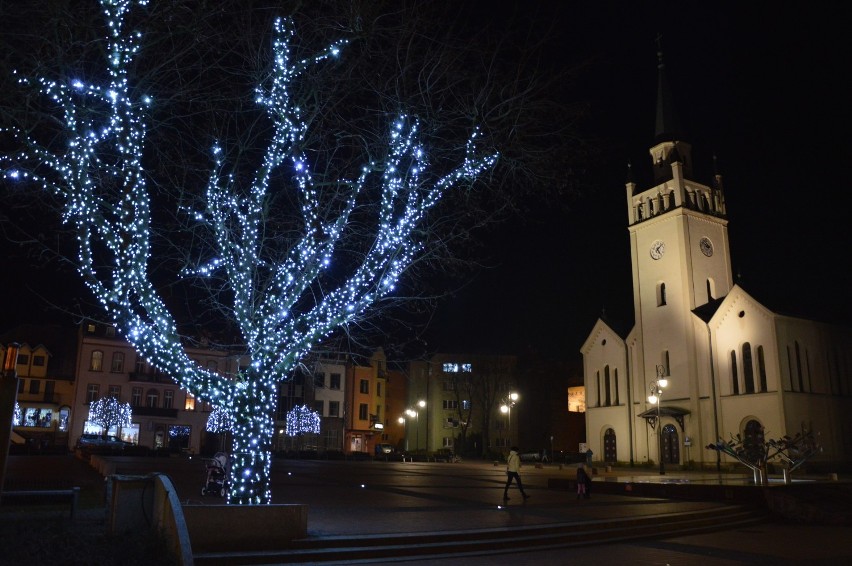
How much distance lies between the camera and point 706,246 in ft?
170

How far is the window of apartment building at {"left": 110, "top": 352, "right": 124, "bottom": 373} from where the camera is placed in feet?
197

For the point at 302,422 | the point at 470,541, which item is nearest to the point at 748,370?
the point at 302,422

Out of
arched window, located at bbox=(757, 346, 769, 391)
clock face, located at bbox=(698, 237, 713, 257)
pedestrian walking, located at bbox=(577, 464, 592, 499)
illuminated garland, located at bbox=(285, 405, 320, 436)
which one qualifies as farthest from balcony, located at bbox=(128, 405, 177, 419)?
pedestrian walking, located at bbox=(577, 464, 592, 499)

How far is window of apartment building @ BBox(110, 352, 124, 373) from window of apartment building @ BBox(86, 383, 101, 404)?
73.1 inches

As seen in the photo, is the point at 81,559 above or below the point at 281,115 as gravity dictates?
below

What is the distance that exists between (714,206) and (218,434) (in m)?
46.4

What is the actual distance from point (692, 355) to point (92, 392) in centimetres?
4828

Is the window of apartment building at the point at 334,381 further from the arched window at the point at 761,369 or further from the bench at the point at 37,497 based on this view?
the bench at the point at 37,497

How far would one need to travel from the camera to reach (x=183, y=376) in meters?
12.2

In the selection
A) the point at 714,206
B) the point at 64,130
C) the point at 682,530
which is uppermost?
the point at 714,206

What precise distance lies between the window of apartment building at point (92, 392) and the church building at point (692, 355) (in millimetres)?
41390

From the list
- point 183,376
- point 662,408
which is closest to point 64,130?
point 183,376

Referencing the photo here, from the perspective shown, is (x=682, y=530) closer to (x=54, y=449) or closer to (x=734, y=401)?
(x=734, y=401)

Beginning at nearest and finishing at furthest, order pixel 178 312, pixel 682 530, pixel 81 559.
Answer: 1. pixel 81 559
2. pixel 682 530
3. pixel 178 312
